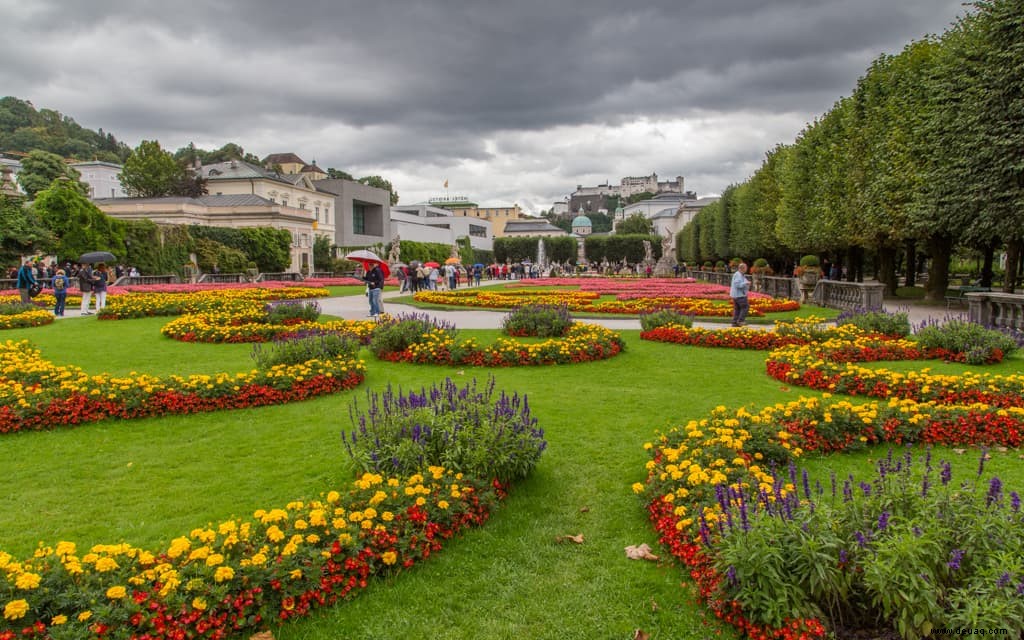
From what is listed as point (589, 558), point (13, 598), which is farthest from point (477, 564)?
point (13, 598)

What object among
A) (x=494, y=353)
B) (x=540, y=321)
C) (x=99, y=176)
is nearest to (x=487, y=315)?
(x=540, y=321)

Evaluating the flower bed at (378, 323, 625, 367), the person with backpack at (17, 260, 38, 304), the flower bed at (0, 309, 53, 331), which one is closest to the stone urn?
the flower bed at (378, 323, 625, 367)

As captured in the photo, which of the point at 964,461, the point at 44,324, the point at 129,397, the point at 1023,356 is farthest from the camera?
the point at 44,324

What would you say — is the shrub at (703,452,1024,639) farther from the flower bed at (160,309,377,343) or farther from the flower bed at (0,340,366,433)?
the flower bed at (160,309,377,343)

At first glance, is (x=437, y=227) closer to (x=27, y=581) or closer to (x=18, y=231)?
→ (x=18, y=231)

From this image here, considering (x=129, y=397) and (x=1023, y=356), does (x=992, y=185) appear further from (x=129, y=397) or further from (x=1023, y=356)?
(x=129, y=397)

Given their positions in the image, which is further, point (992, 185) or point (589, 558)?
point (992, 185)

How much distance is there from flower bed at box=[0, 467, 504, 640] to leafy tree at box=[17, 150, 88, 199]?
62.3 metres

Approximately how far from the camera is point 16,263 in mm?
33938

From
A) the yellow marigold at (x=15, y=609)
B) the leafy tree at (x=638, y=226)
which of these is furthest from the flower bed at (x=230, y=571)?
the leafy tree at (x=638, y=226)

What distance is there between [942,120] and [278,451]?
69.1 ft

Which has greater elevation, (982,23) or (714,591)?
(982,23)

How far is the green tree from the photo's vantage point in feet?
238

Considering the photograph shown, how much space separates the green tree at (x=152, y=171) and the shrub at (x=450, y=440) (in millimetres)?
79412
